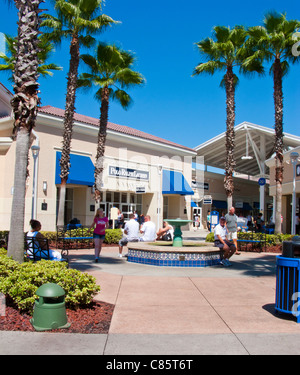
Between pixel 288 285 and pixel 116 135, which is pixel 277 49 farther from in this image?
pixel 288 285

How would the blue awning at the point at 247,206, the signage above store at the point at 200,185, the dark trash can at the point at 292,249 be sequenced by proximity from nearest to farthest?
1. the dark trash can at the point at 292,249
2. the signage above store at the point at 200,185
3. the blue awning at the point at 247,206

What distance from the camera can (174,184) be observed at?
106 ft

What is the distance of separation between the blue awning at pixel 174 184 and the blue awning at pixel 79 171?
28.0ft

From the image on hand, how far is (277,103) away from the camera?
18453 millimetres

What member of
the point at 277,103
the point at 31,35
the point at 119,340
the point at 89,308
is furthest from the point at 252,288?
the point at 277,103

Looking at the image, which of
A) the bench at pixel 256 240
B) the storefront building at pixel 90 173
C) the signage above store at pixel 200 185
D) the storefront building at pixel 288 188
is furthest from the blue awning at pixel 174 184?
the bench at pixel 256 240

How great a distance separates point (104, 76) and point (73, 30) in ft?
10.2

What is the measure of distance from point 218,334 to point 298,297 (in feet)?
4.75

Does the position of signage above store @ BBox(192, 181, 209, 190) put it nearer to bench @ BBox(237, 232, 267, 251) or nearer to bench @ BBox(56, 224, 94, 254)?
bench @ BBox(237, 232, 267, 251)

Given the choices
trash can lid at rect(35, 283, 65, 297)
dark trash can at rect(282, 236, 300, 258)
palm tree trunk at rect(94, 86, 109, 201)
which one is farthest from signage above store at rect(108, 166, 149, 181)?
trash can lid at rect(35, 283, 65, 297)

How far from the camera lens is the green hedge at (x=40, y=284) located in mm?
5699

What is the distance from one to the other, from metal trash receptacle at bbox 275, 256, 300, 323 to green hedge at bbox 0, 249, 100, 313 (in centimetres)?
294

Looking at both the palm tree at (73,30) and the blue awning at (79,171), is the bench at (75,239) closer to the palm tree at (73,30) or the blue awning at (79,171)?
the palm tree at (73,30)
